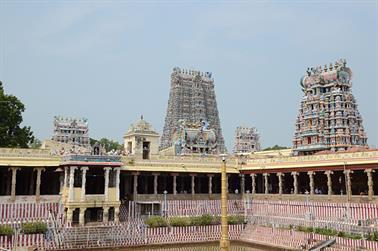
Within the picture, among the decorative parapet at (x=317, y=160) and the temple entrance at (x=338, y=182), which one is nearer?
the decorative parapet at (x=317, y=160)

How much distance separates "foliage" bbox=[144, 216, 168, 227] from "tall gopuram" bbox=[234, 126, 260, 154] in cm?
4591

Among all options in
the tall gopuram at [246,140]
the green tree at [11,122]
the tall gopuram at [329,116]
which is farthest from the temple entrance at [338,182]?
the tall gopuram at [246,140]

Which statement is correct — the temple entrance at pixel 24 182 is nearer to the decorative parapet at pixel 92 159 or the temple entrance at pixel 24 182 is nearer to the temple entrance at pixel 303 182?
the decorative parapet at pixel 92 159

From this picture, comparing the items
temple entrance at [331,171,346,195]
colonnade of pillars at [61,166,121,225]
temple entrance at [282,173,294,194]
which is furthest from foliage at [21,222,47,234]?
temple entrance at [331,171,346,195]

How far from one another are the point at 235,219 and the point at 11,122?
2279 centimetres

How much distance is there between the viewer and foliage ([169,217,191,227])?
29062 mm

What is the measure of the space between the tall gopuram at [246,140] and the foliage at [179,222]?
45.1 m

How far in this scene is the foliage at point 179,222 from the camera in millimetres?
29062

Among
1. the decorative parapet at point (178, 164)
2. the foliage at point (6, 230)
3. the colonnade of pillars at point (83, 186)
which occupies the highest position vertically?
the decorative parapet at point (178, 164)

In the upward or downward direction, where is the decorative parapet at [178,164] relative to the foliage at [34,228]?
upward

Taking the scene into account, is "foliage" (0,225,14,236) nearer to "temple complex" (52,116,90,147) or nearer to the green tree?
the green tree

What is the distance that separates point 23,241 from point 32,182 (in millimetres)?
8705

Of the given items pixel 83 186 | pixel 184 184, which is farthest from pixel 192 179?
pixel 83 186

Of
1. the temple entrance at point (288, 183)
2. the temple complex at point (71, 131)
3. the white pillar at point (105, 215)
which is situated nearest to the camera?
the white pillar at point (105, 215)
